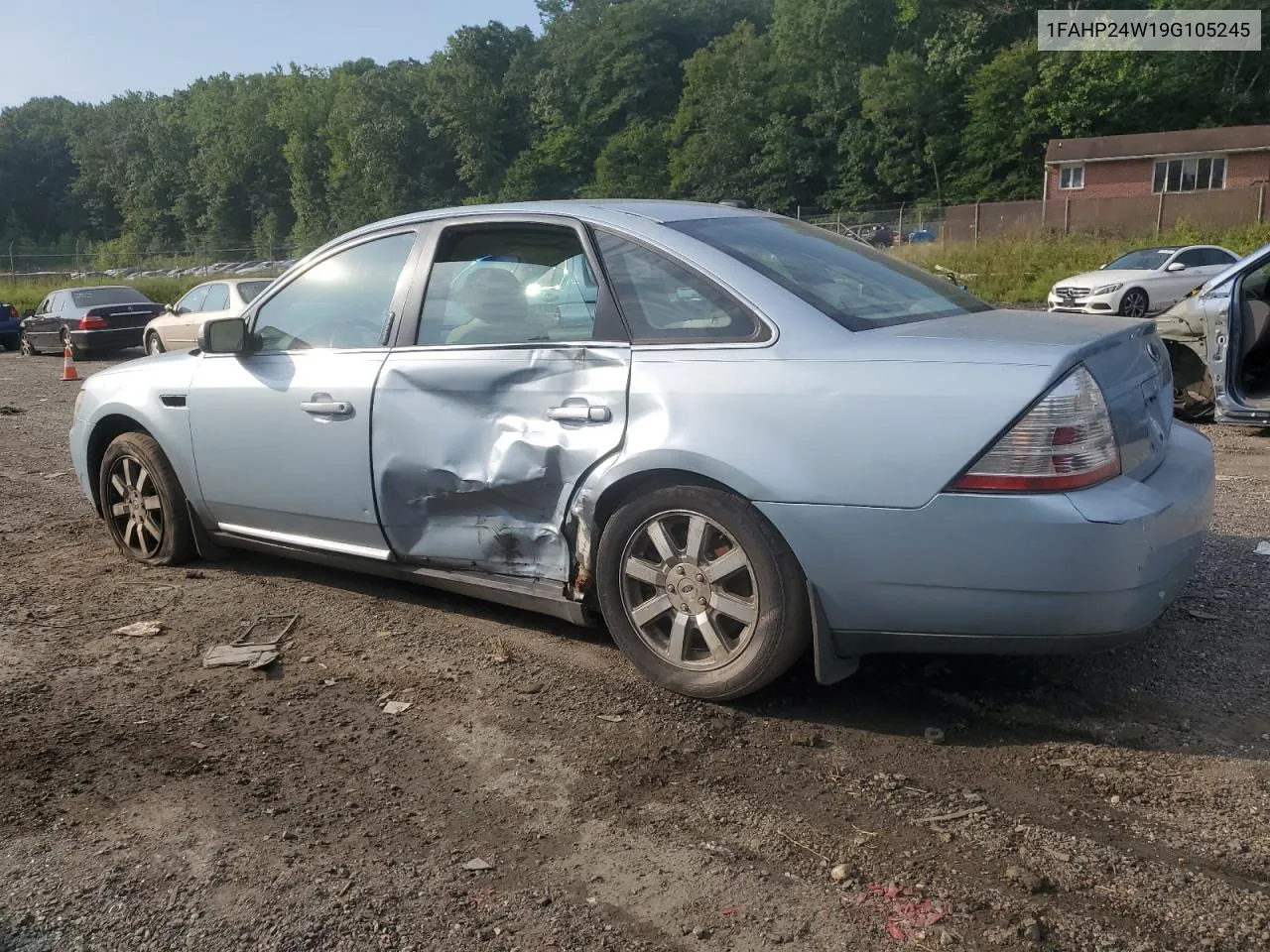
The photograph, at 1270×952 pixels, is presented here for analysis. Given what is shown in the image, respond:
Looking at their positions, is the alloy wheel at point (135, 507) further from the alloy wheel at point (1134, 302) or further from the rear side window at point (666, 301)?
the alloy wheel at point (1134, 302)

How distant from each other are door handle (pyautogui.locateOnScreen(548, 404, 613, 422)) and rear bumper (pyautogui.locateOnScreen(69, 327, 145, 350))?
786 inches

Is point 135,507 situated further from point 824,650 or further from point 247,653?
point 824,650

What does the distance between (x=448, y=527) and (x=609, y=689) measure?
90 centimetres

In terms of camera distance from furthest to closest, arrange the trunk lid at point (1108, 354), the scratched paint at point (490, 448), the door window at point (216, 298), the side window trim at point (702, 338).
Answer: the door window at point (216, 298) → the scratched paint at point (490, 448) → the side window trim at point (702, 338) → the trunk lid at point (1108, 354)

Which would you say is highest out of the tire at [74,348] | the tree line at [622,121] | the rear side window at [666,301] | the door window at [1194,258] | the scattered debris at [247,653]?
the tree line at [622,121]

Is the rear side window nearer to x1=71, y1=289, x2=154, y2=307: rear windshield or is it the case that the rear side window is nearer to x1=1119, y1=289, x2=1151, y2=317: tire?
x1=1119, y1=289, x2=1151, y2=317: tire

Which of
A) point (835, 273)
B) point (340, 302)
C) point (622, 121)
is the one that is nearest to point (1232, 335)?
point (835, 273)

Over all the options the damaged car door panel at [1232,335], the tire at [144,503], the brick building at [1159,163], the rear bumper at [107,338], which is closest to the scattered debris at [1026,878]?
the tire at [144,503]

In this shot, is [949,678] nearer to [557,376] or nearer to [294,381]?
[557,376]

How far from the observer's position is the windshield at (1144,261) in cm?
2159

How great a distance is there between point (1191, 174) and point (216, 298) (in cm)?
4069

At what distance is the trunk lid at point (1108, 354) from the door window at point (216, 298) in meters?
16.4

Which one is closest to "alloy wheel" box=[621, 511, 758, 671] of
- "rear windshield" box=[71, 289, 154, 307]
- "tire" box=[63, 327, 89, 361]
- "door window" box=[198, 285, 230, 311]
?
"door window" box=[198, 285, 230, 311]

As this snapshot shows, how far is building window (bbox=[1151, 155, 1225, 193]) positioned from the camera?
4441 centimetres
